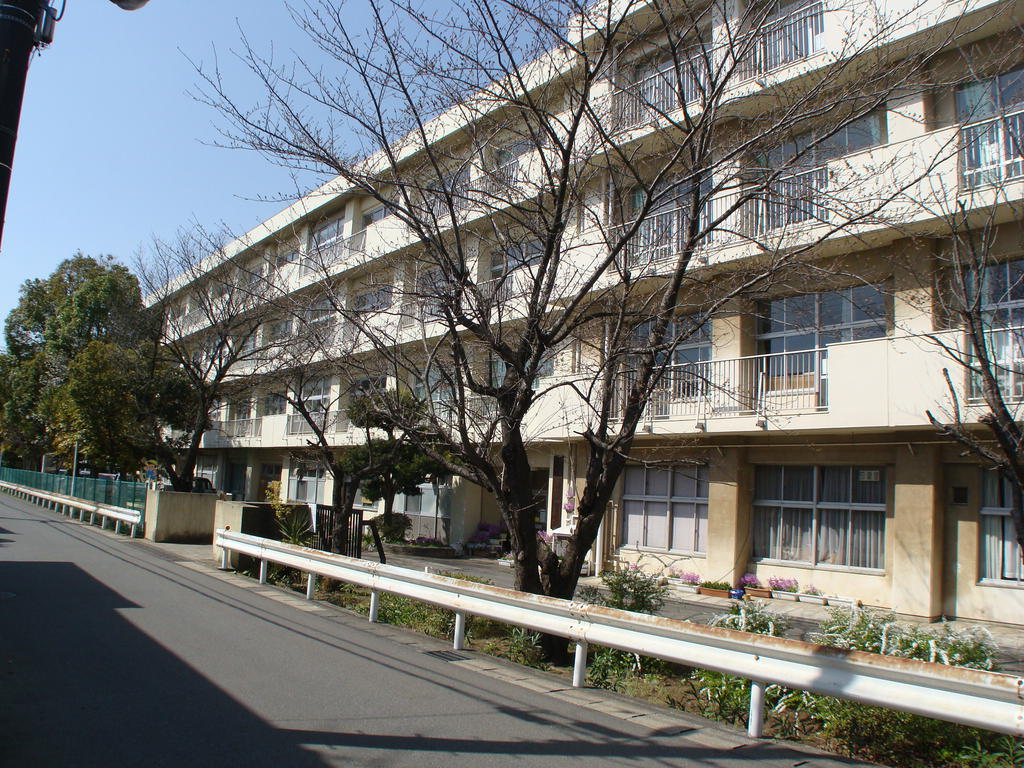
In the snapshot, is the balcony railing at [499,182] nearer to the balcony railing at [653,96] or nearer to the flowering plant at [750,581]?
the balcony railing at [653,96]

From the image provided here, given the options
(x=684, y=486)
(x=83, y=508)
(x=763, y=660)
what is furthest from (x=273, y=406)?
(x=763, y=660)

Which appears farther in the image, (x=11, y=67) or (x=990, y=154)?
(x=990, y=154)

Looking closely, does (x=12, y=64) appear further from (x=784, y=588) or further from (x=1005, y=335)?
(x=784, y=588)

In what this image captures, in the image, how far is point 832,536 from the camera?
14930 mm

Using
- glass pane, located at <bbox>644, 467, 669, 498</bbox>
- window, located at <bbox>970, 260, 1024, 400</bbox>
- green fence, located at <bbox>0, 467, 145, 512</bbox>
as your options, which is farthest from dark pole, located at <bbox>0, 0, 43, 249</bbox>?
green fence, located at <bbox>0, 467, 145, 512</bbox>

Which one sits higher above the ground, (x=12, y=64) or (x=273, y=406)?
(x=12, y=64)

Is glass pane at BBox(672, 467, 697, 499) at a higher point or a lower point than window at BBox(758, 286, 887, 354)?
lower

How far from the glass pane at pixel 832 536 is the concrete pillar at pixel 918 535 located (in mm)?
1155

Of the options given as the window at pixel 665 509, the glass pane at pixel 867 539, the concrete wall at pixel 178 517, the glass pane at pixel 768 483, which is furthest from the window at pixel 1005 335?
the concrete wall at pixel 178 517

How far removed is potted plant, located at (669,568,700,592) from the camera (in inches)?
639

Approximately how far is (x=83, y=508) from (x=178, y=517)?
25.1 feet

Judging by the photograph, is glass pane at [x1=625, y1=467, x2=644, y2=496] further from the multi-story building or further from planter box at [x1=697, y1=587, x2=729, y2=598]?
planter box at [x1=697, y1=587, x2=729, y2=598]

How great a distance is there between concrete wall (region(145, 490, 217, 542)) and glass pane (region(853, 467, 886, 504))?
15624 millimetres

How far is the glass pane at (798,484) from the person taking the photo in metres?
15.4
